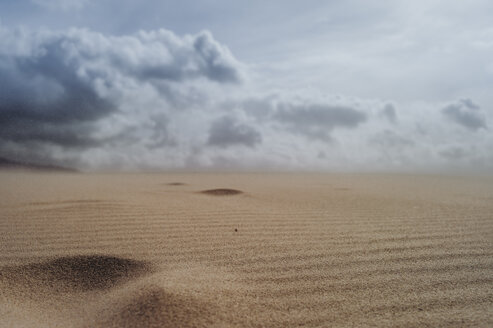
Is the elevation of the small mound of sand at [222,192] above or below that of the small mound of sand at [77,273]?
above

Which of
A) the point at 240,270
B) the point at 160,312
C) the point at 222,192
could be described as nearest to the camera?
the point at 160,312

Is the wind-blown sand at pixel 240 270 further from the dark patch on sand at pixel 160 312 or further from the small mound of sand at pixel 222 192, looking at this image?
the small mound of sand at pixel 222 192

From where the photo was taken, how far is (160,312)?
190cm

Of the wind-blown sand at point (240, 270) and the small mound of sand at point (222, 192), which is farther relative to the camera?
the small mound of sand at point (222, 192)

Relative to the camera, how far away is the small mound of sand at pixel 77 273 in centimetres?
254

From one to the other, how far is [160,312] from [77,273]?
119 cm

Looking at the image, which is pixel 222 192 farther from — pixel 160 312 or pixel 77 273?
pixel 160 312

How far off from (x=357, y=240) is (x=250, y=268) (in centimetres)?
136

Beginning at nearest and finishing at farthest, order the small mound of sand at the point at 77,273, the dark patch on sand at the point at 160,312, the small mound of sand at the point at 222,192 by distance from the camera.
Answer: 1. the dark patch on sand at the point at 160,312
2. the small mound of sand at the point at 77,273
3. the small mound of sand at the point at 222,192

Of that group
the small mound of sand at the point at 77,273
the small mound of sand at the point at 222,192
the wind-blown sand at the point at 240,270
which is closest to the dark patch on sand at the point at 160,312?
the wind-blown sand at the point at 240,270

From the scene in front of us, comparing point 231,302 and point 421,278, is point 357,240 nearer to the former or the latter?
point 421,278

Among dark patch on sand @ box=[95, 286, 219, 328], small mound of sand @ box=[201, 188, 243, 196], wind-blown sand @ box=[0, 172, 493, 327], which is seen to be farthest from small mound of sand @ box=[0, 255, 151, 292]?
small mound of sand @ box=[201, 188, 243, 196]

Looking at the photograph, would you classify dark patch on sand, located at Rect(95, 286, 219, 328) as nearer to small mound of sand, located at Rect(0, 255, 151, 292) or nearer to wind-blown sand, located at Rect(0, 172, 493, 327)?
wind-blown sand, located at Rect(0, 172, 493, 327)

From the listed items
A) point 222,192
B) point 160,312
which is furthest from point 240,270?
point 222,192
